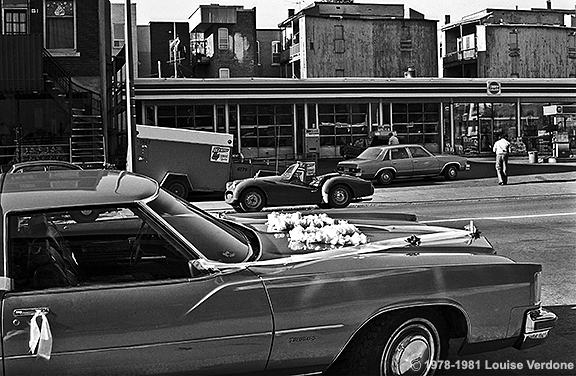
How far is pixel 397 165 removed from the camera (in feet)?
79.1

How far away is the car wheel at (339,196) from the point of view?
57.1 ft

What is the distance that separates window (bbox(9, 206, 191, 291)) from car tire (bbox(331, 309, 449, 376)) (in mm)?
1063

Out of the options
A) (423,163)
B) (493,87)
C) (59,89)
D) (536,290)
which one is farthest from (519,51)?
(536,290)

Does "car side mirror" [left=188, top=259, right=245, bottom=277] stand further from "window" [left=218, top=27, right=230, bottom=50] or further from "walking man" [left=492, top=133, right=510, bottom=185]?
"window" [left=218, top=27, right=230, bottom=50]

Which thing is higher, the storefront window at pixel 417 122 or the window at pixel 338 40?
the window at pixel 338 40

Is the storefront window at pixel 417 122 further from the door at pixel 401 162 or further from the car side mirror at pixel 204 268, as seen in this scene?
the car side mirror at pixel 204 268

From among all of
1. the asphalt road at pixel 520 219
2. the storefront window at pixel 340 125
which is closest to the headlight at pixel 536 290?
the asphalt road at pixel 520 219

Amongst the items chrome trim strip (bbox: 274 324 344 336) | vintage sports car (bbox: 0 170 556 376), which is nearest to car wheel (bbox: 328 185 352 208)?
vintage sports car (bbox: 0 170 556 376)

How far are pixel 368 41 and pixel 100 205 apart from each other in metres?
49.3

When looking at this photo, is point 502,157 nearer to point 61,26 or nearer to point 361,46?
point 61,26

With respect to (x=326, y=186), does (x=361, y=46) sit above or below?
above

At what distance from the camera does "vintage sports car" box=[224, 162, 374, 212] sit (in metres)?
17.0

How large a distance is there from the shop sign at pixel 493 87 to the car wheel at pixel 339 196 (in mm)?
20149

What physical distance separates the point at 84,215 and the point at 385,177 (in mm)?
20106
